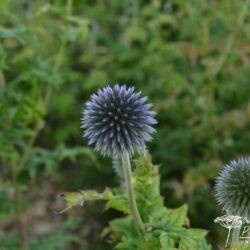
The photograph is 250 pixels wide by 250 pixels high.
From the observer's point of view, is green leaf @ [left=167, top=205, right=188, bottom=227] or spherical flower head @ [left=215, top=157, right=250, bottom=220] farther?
green leaf @ [left=167, top=205, right=188, bottom=227]

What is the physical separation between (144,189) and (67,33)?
131cm

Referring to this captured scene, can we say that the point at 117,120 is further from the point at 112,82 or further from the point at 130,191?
the point at 112,82

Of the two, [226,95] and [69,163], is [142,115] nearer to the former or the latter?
[226,95]

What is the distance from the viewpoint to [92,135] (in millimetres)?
1849

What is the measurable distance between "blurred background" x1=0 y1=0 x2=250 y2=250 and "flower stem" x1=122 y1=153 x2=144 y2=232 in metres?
1.01

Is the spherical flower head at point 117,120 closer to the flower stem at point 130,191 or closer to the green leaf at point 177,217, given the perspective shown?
the flower stem at point 130,191

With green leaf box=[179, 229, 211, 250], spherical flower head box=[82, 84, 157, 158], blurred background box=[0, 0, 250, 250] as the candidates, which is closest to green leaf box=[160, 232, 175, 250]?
green leaf box=[179, 229, 211, 250]

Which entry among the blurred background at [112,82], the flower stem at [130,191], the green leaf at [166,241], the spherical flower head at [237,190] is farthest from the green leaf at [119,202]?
the blurred background at [112,82]

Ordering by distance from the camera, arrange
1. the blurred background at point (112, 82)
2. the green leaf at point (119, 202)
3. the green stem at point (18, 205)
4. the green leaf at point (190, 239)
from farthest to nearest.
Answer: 1. the green stem at point (18, 205)
2. the blurred background at point (112, 82)
3. the green leaf at point (119, 202)
4. the green leaf at point (190, 239)

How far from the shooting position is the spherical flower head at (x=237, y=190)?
1.69 m

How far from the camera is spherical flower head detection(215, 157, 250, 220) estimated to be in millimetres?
1694

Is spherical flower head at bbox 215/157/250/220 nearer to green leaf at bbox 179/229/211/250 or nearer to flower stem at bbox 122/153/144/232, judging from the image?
green leaf at bbox 179/229/211/250

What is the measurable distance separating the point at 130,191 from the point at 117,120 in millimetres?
238

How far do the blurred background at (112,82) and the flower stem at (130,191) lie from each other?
1010 millimetres
